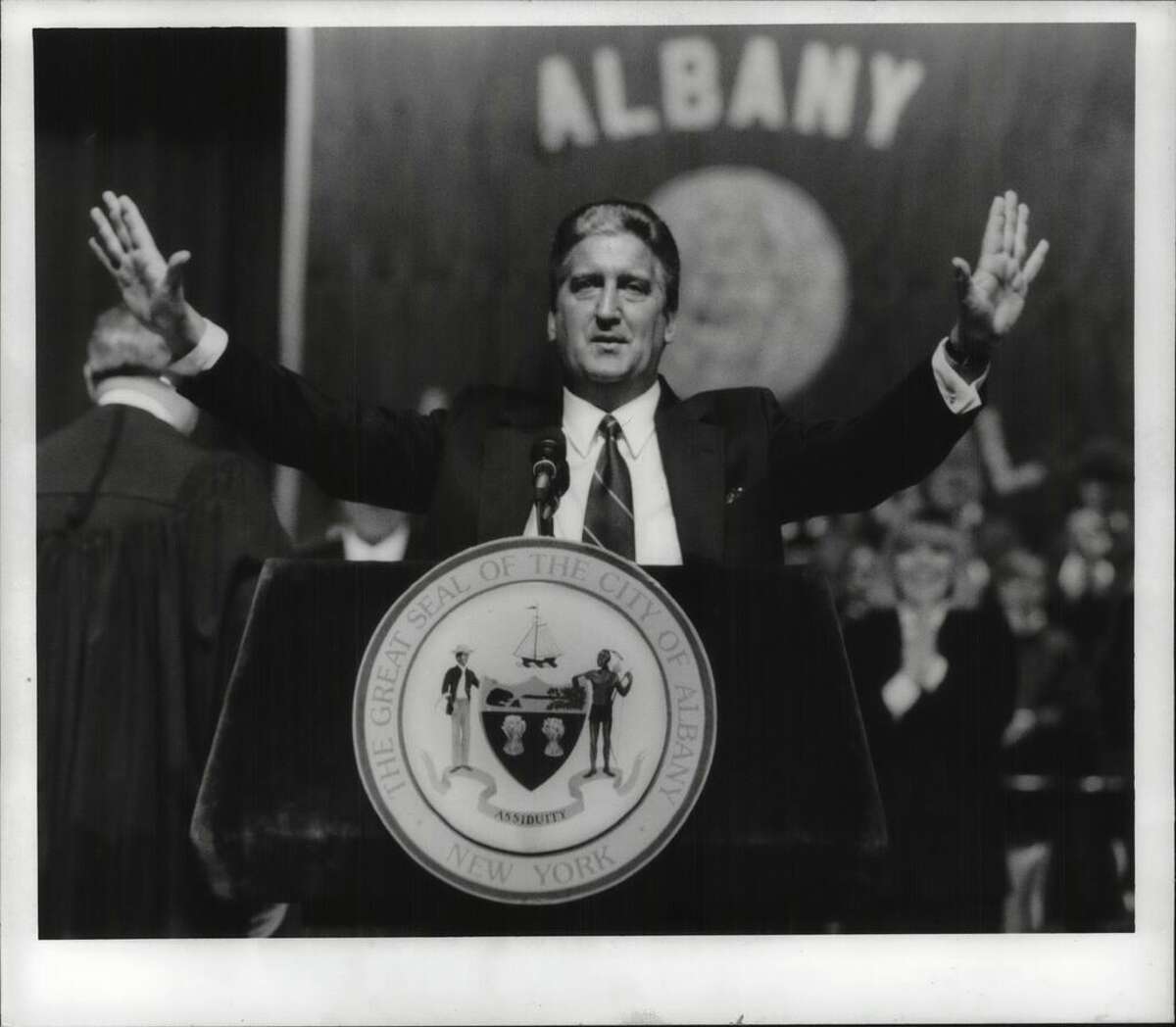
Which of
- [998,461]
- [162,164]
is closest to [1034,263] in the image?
[998,461]

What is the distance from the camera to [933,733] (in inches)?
219

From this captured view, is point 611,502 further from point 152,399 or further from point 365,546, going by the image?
point 152,399

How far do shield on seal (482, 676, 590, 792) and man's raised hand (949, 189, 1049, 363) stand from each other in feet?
5.67

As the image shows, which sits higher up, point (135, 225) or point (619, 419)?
point (135, 225)

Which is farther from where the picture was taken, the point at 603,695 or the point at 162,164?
the point at 162,164

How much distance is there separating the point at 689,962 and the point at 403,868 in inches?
38.9

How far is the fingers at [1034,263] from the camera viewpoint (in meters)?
5.58

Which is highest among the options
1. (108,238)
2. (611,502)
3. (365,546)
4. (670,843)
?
(108,238)

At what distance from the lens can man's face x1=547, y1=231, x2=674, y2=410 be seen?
554 cm

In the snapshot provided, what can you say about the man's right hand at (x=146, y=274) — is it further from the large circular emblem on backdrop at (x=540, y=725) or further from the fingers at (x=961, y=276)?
the fingers at (x=961, y=276)

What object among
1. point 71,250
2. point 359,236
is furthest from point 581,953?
point 71,250

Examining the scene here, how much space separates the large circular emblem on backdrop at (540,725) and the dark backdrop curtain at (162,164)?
118 centimetres

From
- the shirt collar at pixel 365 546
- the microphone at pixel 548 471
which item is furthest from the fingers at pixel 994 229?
the shirt collar at pixel 365 546

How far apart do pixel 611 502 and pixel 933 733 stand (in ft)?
4.30
